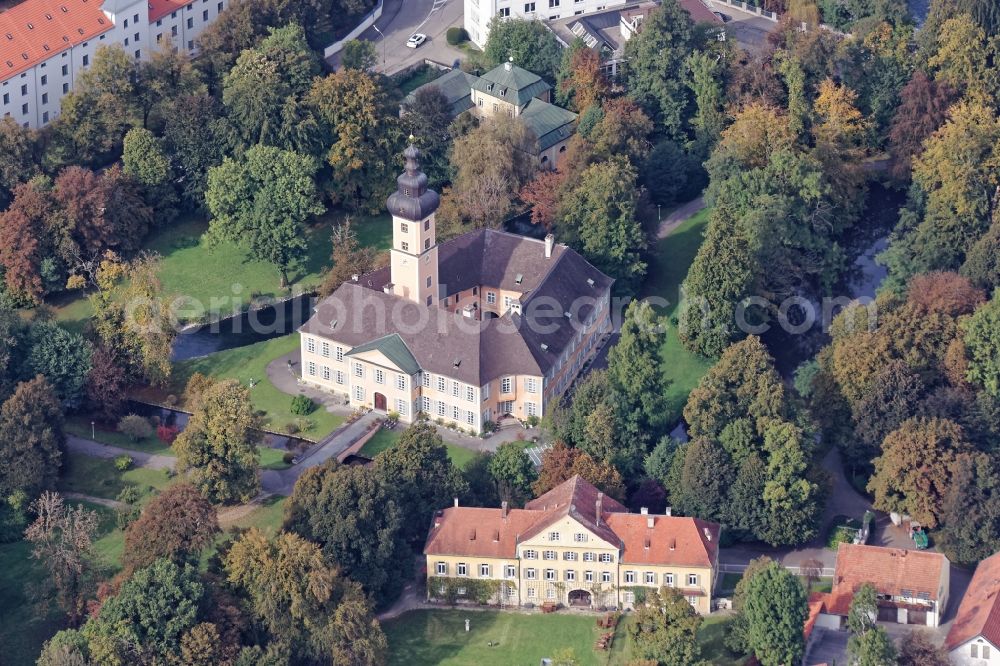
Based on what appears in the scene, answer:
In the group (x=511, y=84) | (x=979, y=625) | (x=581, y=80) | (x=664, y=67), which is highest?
(x=664, y=67)

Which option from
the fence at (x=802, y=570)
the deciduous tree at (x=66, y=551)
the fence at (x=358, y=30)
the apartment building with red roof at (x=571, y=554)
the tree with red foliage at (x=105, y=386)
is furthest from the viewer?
the fence at (x=358, y=30)

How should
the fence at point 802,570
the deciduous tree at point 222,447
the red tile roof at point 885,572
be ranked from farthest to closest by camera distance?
the deciduous tree at point 222,447 < the fence at point 802,570 < the red tile roof at point 885,572

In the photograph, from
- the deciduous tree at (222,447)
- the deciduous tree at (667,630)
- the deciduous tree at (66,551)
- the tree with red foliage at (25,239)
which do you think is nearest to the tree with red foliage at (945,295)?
the deciduous tree at (667,630)

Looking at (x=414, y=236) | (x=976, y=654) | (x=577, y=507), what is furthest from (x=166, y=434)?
(x=976, y=654)

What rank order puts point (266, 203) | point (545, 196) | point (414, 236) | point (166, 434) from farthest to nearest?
point (545, 196) < point (266, 203) < point (414, 236) < point (166, 434)

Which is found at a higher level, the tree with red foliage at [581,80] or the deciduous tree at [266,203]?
the tree with red foliage at [581,80]

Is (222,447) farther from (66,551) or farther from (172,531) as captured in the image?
(66,551)

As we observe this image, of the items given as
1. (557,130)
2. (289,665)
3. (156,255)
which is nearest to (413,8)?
(557,130)

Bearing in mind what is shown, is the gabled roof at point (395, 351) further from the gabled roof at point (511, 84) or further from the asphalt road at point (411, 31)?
the asphalt road at point (411, 31)
